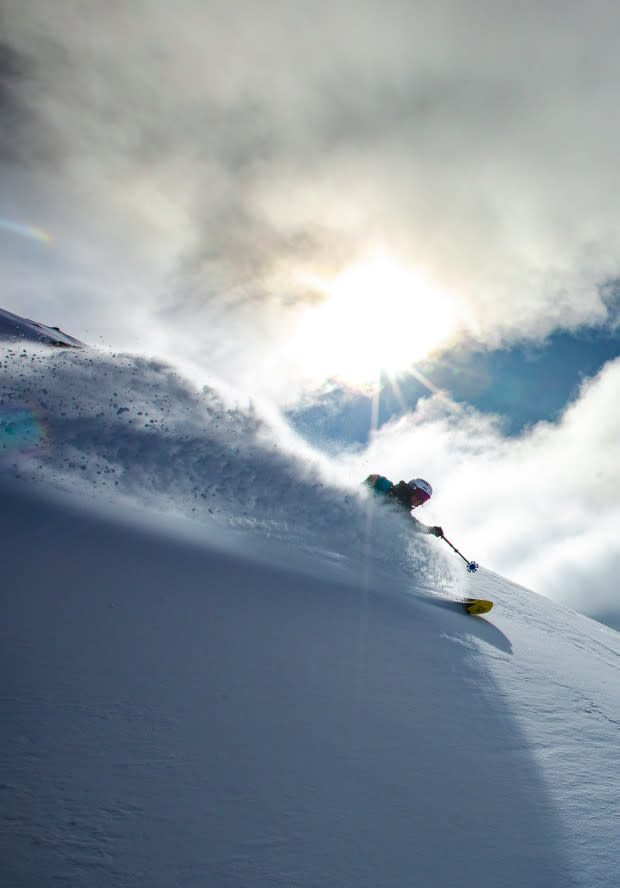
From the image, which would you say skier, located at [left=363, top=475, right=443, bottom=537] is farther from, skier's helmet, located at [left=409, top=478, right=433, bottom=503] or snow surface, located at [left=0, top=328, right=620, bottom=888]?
snow surface, located at [left=0, top=328, right=620, bottom=888]

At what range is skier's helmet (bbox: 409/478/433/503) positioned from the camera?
11016 mm

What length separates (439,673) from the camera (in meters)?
3.80

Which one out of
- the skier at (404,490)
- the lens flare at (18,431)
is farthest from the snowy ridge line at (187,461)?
the skier at (404,490)

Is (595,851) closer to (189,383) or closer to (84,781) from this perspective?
(84,781)

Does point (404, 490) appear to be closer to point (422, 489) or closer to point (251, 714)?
point (422, 489)

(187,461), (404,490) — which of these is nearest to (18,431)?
(187,461)

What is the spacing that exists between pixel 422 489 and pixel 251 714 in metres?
9.04

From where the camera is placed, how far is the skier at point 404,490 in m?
10.7

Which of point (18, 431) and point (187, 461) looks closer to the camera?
point (18, 431)

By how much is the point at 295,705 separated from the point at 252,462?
17.8 feet

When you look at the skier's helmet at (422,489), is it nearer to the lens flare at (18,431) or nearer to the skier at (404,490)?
the skier at (404,490)

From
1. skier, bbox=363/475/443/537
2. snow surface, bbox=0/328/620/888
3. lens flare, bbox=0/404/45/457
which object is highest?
skier, bbox=363/475/443/537

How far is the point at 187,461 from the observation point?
718cm

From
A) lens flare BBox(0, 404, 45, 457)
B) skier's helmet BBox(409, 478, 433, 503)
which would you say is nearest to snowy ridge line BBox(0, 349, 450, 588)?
lens flare BBox(0, 404, 45, 457)
